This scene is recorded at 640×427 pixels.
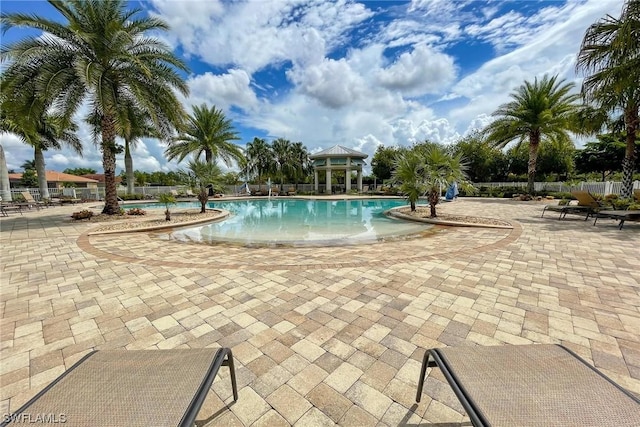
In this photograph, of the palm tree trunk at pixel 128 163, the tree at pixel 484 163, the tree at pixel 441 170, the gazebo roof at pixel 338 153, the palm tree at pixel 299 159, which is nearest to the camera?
the tree at pixel 441 170

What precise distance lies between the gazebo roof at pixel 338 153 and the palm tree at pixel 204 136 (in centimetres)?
1053

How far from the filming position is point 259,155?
32.9 meters

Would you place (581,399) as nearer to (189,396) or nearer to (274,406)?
(274,406)

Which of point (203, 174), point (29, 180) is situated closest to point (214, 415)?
point (203, 174)

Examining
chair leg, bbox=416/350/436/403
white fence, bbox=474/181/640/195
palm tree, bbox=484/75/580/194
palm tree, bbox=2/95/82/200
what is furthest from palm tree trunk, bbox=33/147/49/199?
white fence, bbox=474/181/640/195

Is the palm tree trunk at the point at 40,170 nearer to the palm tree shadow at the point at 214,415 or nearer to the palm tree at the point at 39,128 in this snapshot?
the palm tree at the point at 39,128

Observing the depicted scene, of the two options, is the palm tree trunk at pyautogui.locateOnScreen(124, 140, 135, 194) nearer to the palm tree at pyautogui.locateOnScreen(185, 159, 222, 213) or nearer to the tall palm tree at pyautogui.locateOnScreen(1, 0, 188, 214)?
the tall palm tree at pyautogui.locateOnScreen(1, 0, 188, 214)

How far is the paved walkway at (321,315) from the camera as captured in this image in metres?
2.04

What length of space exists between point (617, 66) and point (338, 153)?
2337 centimetres

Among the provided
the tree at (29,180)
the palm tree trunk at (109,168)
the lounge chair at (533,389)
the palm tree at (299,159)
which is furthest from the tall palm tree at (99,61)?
the tree at (29,180)

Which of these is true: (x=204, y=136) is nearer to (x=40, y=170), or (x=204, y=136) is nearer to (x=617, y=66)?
(x=40, y=170)

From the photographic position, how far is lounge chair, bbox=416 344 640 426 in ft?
3.97

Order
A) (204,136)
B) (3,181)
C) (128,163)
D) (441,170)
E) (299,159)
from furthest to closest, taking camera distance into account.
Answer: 1. (299,159)
2. (204,136)
3. (128,163)
4. (3,181)
5. (441,170)

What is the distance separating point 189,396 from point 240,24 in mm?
13609
